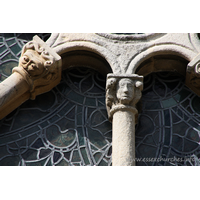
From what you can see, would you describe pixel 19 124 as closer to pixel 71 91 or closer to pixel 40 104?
pixel 40 104

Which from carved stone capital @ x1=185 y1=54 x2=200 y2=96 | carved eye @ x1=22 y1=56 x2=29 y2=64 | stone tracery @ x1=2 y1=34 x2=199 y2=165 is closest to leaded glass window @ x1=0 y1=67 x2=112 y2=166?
stone tracery @ x1=2 y1=34 x2=199 y2=165

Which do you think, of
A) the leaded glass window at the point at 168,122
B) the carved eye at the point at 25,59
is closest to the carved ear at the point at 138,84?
the leaded glass window at the point at 168,122

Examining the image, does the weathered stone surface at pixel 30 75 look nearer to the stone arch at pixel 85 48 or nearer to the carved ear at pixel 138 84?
the stone arch at pixel 85 48

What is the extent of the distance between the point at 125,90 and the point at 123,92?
0.04 meters

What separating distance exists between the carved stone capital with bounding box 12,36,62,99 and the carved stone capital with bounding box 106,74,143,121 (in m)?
A: 0.86

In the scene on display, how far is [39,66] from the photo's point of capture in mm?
5801

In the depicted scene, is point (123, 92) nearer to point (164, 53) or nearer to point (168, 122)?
point (168, 122)

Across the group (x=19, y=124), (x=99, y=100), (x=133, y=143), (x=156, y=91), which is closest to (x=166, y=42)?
(x=156, y=91)

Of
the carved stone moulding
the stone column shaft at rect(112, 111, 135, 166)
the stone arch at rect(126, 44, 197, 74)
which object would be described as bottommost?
the stone column shaft at rect(112, 111, 135, 166)

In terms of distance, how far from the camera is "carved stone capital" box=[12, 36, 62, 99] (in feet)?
19.0

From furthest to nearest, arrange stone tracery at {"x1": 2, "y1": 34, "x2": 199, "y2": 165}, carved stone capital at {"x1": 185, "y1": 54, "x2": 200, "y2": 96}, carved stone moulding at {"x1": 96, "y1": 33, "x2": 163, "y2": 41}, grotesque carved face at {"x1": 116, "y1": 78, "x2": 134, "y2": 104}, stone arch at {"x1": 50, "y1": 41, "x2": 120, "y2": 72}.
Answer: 1. carved stone moulding at {"x1": 96, "y1": 33, "x2": 163, "y2": 41}
2. stone arch at {"x1": 50, "y1": 41, "x2": 120, "y2": 72}
3. carved stone capital at {"x1": 185, "y1": 54, "x2": 200, "y2": 96}
4. stone tracery at {"x1": 2, "y1": 34, "x2": 199, "y2": 165}
5. grotesque carved face at {"x1": 116, "y1": 78, "x2": 134, "y2": 104}

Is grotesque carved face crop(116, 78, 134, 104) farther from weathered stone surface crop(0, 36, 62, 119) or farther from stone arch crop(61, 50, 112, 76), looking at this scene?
weathered stone surface crop(0, 36, 62, 119)

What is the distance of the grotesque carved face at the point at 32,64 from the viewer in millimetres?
5766

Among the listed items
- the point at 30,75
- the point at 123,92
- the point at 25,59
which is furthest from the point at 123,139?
the point at 25,59
